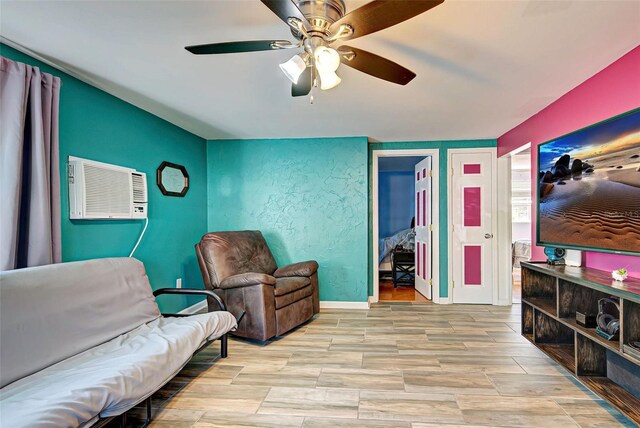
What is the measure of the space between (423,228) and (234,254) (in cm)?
275

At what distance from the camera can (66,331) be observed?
1.78 metres

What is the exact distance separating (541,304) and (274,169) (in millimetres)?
3207

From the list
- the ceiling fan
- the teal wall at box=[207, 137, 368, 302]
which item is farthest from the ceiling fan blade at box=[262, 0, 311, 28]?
the teal wall at box=[207, 137, 368, 302]

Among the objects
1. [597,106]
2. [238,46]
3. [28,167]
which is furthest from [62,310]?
[597,106]

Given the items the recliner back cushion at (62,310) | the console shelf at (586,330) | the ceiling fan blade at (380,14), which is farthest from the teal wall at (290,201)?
the ceiling fan blade at (380,14)

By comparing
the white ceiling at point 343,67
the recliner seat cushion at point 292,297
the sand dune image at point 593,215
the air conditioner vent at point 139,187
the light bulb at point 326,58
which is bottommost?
the recliner seat cushion at point 292,297

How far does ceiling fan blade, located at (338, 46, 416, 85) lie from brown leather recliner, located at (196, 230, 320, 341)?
6.50 ft

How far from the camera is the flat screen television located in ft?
6.03

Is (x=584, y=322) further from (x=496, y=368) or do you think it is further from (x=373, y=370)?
(x=373, y=370)

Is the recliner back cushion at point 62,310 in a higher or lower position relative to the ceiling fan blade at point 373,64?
lower

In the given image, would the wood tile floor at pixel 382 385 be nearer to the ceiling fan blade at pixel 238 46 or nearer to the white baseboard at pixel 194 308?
the white baseboard at pixel 194 308

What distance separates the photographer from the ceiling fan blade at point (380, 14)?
3.80ft

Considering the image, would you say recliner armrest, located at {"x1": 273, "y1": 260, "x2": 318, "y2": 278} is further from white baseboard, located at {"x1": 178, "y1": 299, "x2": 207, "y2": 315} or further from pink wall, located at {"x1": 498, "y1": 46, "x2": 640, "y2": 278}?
pink wall, located at {"x1": 498, "y1": 46, "x2": 640, "y2": 278}

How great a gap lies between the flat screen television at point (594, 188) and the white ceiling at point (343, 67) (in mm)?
502
